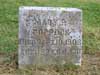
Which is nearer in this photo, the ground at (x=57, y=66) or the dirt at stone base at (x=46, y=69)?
the dirt at stone base at (x=46, y=69)

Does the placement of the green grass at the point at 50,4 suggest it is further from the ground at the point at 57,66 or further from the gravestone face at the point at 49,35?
the gravestone face at the point at 49,35

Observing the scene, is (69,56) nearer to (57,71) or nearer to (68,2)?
(57,71)

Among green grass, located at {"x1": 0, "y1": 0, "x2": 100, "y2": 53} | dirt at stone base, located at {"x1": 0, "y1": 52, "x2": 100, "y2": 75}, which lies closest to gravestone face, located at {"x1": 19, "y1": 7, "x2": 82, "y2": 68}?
dirt at stone base, located at {"x1": 0, "y1": 52, "x2": 100, "y2": 75}

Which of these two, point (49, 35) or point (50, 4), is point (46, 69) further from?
point (50, 4)

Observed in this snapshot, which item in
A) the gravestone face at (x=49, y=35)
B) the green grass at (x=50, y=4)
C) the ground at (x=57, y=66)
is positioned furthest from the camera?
the green grass at (x=50, y=4)

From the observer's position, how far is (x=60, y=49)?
6.46 m

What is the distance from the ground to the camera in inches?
255

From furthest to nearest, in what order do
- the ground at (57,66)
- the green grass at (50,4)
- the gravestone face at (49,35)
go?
the green grass at (50,4) → the ground at (57,66) → the gravestone face at (49,35)

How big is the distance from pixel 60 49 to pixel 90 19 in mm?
4379

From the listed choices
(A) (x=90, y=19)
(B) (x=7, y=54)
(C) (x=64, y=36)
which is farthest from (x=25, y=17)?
(A) (x=90, y=19)

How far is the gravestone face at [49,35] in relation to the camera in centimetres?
630

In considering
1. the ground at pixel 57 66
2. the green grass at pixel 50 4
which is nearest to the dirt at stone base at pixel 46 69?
the ground at pixel 57 66

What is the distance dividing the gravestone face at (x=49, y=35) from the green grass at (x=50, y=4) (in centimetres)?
115

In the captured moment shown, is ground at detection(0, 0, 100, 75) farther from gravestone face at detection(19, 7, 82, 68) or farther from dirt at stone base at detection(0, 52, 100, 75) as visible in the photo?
gravestone face at detection(19, 7, 82, 68)
